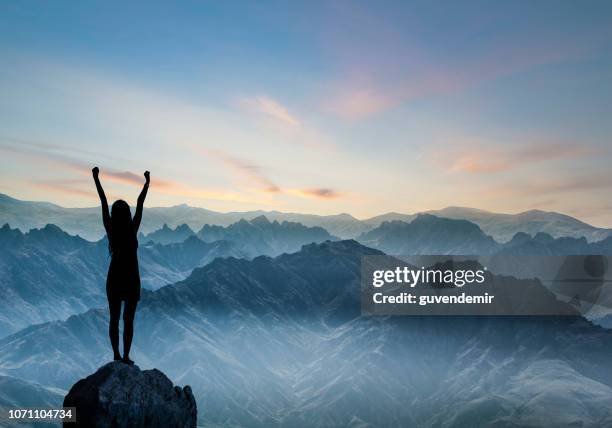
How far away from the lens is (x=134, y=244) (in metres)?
20.3

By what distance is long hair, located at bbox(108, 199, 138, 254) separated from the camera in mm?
20062

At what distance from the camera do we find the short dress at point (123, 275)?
2011 centimetres

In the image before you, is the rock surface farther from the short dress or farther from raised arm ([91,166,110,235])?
raised arm ([91,166,110,235])

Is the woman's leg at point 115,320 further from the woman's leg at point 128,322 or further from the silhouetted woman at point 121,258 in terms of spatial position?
the woman's leg at point 128,322

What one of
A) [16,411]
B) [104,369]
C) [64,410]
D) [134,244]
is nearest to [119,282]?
[134,244]

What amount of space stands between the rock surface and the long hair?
3.68m

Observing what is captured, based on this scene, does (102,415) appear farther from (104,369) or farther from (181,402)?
(181,402)

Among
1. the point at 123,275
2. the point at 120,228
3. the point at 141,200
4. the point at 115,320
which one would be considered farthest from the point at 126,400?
the point at 141,200

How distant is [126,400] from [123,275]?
4046 mm

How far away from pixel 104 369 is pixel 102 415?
5.25ft

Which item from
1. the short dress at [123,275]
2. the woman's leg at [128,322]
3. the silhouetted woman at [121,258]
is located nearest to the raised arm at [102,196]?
the silhouetted woman at [121,258]

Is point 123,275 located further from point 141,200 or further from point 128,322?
point 141,200

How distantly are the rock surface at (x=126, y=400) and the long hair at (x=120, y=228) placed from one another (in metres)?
3.68

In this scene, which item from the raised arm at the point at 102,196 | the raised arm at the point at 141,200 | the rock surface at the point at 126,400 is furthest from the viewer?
the raised arm at the point at 141,200
